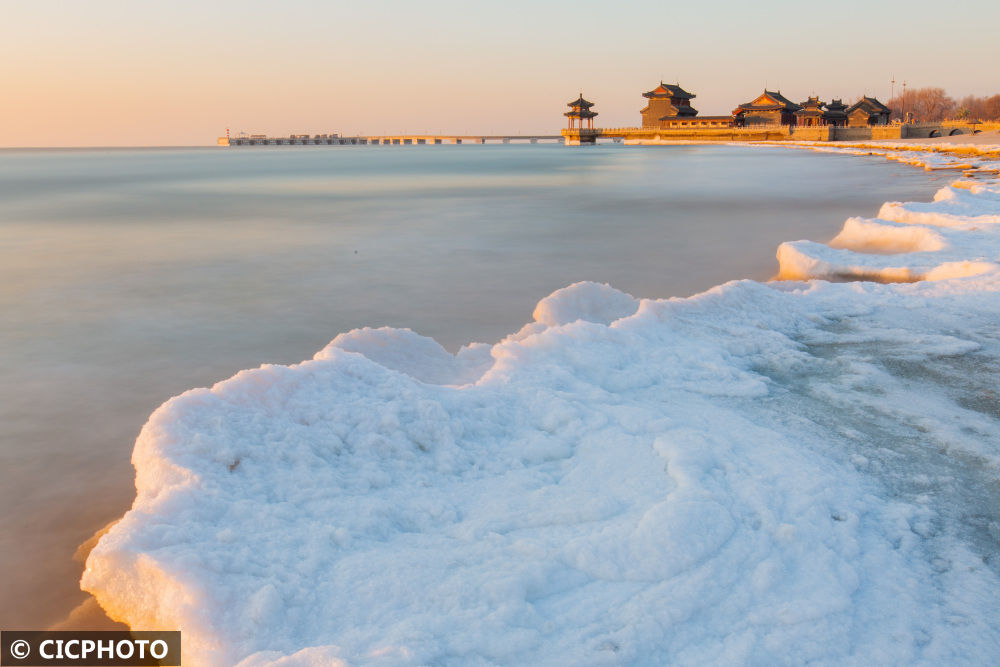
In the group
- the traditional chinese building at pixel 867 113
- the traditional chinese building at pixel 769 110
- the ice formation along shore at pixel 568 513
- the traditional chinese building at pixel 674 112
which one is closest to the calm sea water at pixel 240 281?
the ice formation along shore at pixel 568 513

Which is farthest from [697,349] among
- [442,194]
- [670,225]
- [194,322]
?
[442,194]

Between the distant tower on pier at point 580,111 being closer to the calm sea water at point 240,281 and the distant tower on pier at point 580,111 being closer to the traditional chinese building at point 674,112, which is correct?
the traditional chinese building at point 674,112

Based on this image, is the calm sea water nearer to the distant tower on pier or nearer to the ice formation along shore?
the ice formation along shore

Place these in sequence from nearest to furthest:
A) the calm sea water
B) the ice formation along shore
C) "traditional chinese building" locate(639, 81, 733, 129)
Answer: the ice formation along shore, the calm sea water, "traditional chinese building" locate(639, 81, 733, 129)

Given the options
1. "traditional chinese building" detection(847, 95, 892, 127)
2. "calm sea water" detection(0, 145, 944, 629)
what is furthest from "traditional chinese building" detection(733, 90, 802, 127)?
"calm sea water" detection(0, 145, 944, 629)

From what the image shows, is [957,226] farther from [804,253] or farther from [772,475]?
[772,475]

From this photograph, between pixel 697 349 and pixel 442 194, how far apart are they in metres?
23.6

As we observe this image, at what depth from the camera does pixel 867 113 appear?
71.6 m

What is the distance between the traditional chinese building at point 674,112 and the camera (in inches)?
3474

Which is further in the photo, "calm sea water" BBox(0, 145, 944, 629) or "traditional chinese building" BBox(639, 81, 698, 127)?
"traditional chinese building" BBox(639, 81, 698, 127)

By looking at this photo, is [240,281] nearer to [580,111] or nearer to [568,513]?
[568,513]

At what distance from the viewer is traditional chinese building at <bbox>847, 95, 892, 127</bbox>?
71438 millimetres

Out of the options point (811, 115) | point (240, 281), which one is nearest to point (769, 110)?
point (811, 115)

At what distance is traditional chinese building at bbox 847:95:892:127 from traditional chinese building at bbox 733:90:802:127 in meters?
7.40
